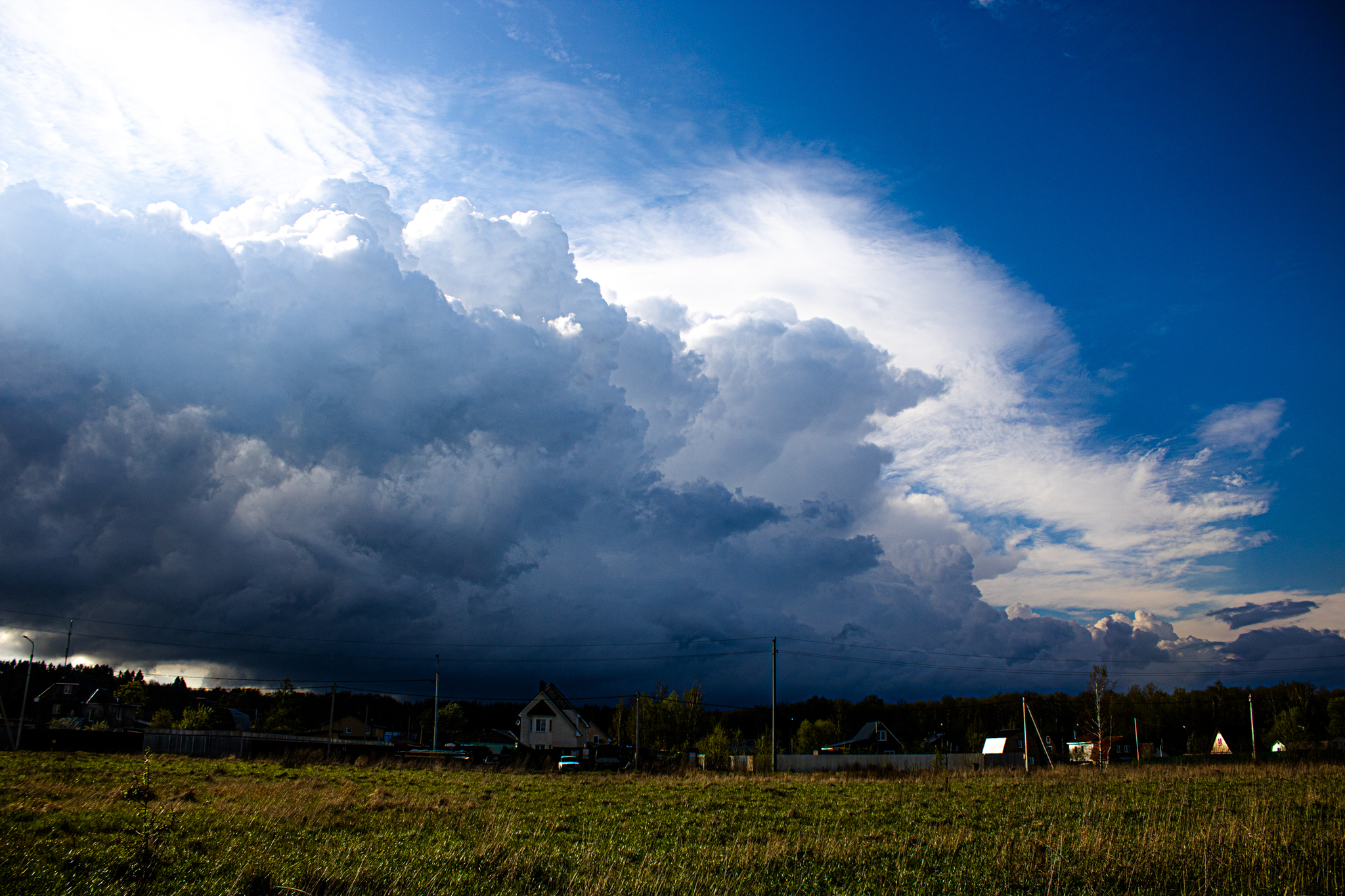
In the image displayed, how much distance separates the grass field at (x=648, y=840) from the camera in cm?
1116

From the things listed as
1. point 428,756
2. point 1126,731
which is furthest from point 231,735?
point 1126,731

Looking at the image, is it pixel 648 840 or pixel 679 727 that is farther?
pixel 679 727

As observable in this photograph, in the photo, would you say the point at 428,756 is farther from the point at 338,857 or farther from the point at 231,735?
the point at 338,857

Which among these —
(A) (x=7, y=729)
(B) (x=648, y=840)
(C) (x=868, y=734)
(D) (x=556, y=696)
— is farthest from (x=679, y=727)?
(B) (x=648, y=840)

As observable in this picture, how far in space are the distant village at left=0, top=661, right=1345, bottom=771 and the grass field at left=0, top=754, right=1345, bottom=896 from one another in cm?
2459

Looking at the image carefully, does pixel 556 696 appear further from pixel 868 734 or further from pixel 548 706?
pixel 868 734

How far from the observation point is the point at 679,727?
84188mm

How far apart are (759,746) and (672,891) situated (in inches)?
2166

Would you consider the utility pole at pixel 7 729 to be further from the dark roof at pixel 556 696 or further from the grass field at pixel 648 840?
the dark roof at pixel 556 696

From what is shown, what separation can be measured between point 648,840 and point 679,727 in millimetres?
71846

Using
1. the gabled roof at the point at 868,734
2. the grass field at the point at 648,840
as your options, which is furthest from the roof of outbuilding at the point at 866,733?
the grass field at the point at 648,840

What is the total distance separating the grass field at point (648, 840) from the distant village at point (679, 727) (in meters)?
24.6

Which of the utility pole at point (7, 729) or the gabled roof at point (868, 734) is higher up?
the utility pole at point (7, 729)

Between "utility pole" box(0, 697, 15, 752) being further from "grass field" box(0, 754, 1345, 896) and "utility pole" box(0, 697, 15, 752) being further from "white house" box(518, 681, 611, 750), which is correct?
"white house" box(518, 681, 611, 750)
